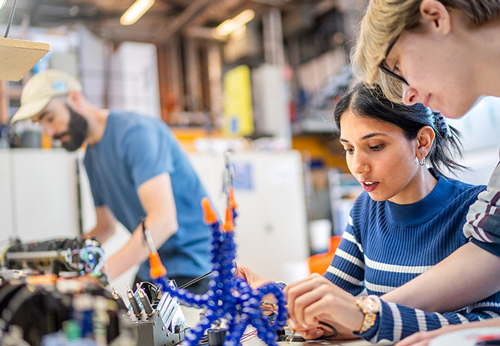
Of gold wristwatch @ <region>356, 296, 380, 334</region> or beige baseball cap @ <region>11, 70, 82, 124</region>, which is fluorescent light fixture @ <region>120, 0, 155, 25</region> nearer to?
beige baseball cap @ <region>11, 70, 82, 124</region>

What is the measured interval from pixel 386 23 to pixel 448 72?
0.12 metres

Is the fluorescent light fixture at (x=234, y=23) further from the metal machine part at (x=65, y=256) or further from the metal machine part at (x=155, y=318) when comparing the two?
the metal machine part at (x=155, y=318)

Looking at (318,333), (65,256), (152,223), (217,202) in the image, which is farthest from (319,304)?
(217,202)

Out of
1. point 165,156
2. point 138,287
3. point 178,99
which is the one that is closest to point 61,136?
point 165,156

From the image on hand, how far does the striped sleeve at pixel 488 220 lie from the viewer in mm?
716

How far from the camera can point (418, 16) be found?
687 millimetres

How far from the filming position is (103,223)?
76.8 inches

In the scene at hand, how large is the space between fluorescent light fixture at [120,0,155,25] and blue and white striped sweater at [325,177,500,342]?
5.15 metres

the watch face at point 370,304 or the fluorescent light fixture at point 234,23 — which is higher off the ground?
the fluorescent light fixture at point 234,23

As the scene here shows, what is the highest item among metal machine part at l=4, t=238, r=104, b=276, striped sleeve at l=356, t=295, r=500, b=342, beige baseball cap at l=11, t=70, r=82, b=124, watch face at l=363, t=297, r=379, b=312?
beige baseball cap at l=11, t=70, r=82, b=124

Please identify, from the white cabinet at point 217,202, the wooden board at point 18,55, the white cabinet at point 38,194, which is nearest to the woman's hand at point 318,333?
the wooden board at point 18,55

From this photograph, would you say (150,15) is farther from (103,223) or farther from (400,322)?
(400,322)

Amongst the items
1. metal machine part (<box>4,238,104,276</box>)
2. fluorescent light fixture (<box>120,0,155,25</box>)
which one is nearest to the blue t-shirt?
metal machine part (<box>4,238,104,276</box>)

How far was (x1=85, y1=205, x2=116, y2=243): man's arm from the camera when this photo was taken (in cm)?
194
